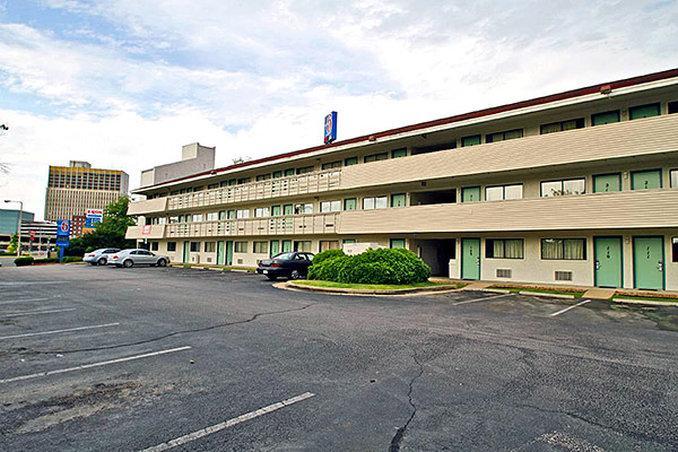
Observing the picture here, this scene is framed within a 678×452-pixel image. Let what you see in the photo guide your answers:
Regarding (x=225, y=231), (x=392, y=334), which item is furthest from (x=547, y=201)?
(x=225, y=231)

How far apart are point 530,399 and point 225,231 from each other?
115 feet

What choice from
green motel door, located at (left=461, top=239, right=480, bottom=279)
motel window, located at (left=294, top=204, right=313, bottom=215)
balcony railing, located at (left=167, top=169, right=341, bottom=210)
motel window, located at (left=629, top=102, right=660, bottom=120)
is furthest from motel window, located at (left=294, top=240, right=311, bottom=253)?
motel window, located at (left=629, top=102, right=660, bottom=120)

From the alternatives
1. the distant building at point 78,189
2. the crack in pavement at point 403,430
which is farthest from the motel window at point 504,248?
the distant building at point 78,189

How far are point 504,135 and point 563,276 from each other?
26.5ft

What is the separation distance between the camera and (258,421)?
→ 4070 millimetres

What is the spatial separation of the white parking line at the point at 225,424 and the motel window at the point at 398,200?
22878 millimetres

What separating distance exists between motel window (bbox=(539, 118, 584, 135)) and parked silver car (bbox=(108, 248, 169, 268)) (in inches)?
1309

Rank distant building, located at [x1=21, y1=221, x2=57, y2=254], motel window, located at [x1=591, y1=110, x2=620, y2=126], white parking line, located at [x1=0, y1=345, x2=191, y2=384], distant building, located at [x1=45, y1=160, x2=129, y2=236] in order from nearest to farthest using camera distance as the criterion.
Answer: white parking line, located at [x1=0, y1=345, x2=191, y2=384] < motel window, located at [x1=591, y1=110, x2=620, y2=126] < distant building, located at [x1=21, y1=221, x2=57, y2=254] < distant building, located at [x1=45, y1=160, x2=129, y2=236]

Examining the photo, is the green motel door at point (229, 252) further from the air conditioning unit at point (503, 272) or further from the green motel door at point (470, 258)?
the air conditioning unit at point (503, 272)

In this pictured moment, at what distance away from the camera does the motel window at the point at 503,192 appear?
2225 centimetres

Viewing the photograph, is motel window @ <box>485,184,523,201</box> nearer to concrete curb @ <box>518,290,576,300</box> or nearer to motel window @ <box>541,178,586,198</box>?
motel window @ <box>541,178,586,198</box>

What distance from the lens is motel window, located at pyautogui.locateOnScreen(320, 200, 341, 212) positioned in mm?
30734

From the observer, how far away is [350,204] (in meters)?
30.0

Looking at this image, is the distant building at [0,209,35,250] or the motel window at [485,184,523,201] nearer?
the motel window at [485,184,523,201]
